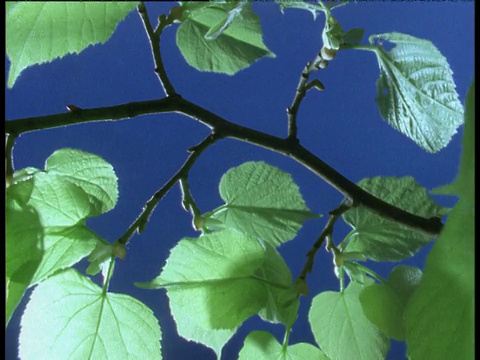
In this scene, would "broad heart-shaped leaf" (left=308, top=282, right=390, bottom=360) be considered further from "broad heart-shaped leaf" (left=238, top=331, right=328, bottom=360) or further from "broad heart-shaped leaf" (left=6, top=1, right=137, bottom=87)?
"broad heart-shaped leaf" (left=6, top=1, right=137, bottom=87)

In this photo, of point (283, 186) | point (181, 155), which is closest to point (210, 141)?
point (283, 186)

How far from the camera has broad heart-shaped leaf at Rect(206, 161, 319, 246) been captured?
0.21 meters

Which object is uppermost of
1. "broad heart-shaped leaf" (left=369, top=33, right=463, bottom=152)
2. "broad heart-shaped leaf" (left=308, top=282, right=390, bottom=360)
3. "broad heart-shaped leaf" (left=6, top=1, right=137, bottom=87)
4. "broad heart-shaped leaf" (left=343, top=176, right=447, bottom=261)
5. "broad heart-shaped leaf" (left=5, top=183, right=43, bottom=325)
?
"broad heart-shaped leaf" (left=6, top=1, right=137, bottom=87)

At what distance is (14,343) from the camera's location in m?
0.46

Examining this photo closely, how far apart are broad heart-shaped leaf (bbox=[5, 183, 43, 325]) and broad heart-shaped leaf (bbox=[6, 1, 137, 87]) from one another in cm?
3

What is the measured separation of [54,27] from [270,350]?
0.38 feet

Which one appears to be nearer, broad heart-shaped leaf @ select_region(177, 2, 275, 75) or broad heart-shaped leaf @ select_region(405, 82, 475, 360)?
broad heart-shaped leaf @ select_region(405, 82, 475, 360)

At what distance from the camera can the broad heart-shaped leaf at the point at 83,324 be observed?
0.56 feet

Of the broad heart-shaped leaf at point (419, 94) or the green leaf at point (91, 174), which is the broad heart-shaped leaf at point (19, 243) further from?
the broad heart-shaped leaf at point (419, 94)

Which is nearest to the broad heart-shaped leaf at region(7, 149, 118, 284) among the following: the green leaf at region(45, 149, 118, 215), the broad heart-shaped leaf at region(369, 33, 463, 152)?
the green leaf at region(45, 149, 118, 215)

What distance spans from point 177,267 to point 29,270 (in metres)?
0.04

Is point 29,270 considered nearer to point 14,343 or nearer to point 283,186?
point 283,186

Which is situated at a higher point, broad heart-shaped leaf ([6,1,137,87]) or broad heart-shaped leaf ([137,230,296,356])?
broad heart-shaped leaf ([6,1,137,87])

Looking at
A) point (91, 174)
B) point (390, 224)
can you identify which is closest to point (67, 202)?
point (91, 174)
